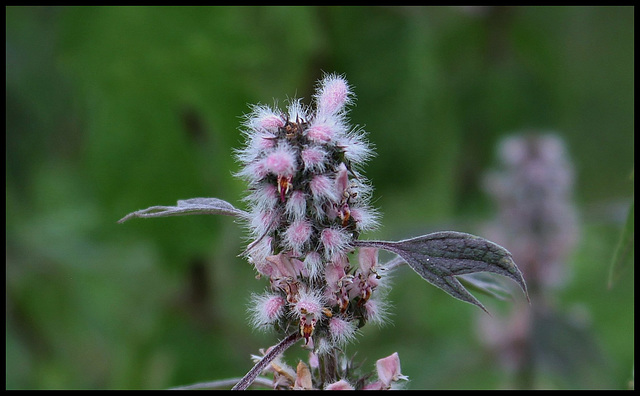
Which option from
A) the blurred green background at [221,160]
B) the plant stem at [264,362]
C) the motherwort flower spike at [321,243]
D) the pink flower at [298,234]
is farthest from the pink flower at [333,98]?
the blurred green background at [221,160]

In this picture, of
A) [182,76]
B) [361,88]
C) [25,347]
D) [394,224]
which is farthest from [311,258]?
[25,347]

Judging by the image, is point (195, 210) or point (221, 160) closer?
point (195, 210)

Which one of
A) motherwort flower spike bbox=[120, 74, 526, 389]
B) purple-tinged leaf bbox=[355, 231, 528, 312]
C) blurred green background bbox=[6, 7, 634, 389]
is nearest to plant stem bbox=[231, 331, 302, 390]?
motherwort flower spike bbox=[120, 74, 526, 389]

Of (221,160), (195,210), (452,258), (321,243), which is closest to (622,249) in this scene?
(452,258)

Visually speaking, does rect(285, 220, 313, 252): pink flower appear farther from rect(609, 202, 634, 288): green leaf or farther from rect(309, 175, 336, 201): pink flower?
rect(609, 202, 634, 288): green leaf

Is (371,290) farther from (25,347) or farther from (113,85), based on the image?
(25,347)

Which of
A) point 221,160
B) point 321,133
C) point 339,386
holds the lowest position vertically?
point 339,386

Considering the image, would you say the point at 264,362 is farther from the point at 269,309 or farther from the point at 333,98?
the point at 333,98
